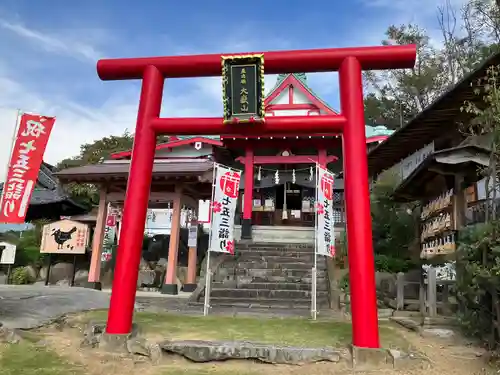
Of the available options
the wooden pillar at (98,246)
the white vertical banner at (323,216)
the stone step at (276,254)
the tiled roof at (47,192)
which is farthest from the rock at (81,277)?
the white vertical banner at (323,216)

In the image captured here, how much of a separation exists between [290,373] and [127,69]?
5659 mm

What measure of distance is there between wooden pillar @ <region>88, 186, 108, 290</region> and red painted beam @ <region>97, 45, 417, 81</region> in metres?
9.89

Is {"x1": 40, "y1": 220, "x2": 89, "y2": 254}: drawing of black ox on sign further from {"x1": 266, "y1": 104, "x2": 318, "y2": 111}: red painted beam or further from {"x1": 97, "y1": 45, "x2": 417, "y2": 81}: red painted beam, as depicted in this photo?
{"x1": 97, "y1": 45, "x2": 417, "y2": 81}: red painted beam

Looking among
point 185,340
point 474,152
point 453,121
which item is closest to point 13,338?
point 185,340

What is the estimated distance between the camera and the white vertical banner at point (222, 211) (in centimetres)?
1011

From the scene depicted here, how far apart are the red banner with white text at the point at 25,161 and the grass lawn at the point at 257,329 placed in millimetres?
2741

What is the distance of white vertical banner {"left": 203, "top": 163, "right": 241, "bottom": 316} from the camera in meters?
10.1

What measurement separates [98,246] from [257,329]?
1066cm

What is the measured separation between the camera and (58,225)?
17.2m

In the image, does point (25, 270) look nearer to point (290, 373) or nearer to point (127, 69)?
point (127, 69)

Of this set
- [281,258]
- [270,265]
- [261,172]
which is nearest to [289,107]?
[261,172]

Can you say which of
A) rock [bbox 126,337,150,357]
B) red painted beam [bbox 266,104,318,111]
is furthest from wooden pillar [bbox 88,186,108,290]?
rock [bbox 126,337,150,357]

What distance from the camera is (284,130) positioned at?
6.76 m

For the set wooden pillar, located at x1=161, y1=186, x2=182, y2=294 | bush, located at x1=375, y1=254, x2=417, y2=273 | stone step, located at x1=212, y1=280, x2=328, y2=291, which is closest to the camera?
stone step, located at x1=212, y1=280, x2=328, y2=291
